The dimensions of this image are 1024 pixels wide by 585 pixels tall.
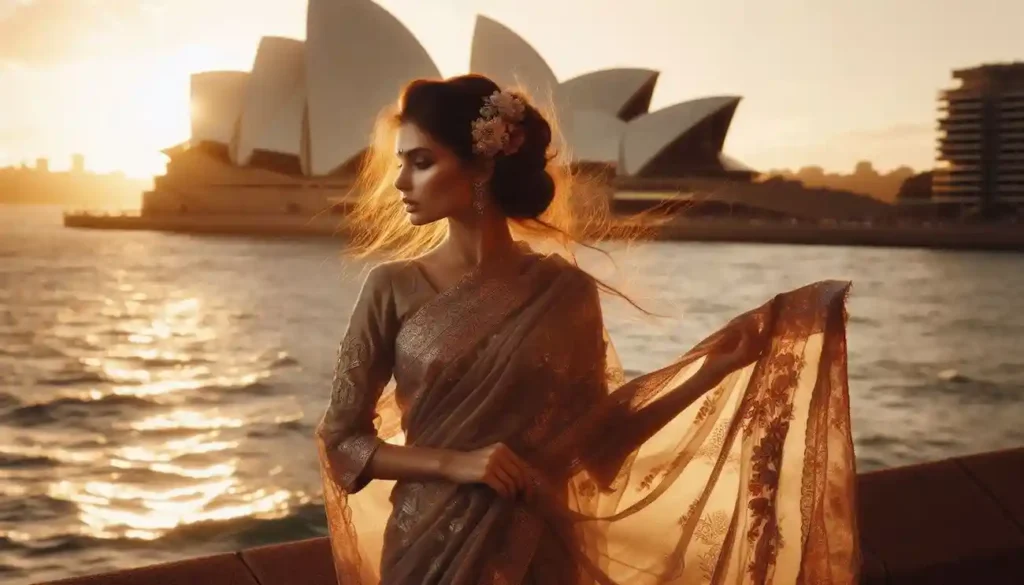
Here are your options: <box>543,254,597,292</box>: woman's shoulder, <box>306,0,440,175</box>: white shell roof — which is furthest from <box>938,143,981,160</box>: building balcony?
<box>543,254,597,292</box>: woman's shoulder

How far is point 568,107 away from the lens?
7.47 feet

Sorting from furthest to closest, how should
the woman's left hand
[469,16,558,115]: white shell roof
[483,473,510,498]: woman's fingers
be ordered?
1. [469,16,558,115]: white shell roof
2. the woman's left hand
3. [483,473,510,498]: woman's fingers

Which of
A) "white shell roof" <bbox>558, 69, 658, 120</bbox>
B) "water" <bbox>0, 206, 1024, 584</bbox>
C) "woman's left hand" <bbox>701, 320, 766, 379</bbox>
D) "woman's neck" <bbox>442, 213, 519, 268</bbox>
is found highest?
"white shell roof" <bbox>558, 69, 658, 120</bbox>

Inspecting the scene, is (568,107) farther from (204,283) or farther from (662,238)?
(204,283)

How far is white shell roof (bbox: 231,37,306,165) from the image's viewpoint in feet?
7.02

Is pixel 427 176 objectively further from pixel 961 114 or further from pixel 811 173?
pixel 961 114

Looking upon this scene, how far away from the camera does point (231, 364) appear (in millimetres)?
2055

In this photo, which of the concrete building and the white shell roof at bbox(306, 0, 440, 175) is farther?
the white shell roof at bbox(306, 0, 440, 175)

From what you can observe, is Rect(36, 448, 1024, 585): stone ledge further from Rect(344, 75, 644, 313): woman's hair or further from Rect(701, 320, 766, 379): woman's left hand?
Rect(701, 320, 766, 379): woman's left hand

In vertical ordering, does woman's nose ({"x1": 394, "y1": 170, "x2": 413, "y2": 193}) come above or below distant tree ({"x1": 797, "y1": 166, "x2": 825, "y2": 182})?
below

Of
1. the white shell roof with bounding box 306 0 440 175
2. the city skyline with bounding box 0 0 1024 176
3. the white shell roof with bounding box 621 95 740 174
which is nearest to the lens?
the city skyline with bounding box 0 0 1024 176

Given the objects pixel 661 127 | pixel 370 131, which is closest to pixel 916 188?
pixel 661 127

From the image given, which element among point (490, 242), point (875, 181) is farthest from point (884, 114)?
point (490, 242)

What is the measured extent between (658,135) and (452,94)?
1656 millimetres
